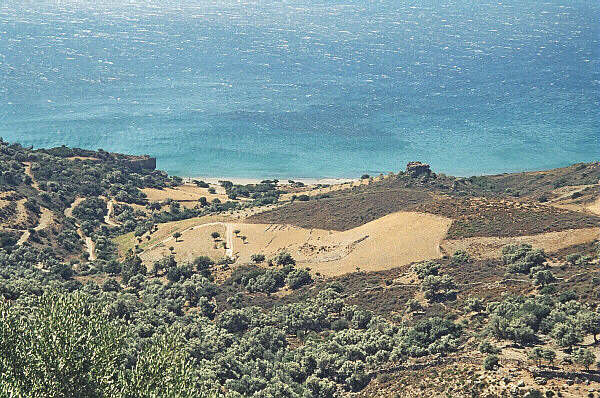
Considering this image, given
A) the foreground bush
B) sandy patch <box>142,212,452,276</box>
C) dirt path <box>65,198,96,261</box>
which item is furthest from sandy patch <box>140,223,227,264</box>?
the foreground bush

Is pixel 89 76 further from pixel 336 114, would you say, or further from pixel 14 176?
pixel 14 176

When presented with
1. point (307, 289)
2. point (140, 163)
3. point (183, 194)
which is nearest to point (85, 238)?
point (183, 194)

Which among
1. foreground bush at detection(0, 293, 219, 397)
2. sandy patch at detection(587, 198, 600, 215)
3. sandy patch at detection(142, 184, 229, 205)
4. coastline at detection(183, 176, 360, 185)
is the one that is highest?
coastline at detection(183, 176, 360, 185)

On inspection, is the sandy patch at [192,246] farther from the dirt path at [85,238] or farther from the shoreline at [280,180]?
the shoreline at [280,180]

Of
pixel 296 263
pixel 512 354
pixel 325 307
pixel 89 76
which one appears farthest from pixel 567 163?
pixel 89 76

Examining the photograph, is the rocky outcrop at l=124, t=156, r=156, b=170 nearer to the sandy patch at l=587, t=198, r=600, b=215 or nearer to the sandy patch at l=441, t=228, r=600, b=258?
the sandy patch at l=441, t=228, r=600, b=258

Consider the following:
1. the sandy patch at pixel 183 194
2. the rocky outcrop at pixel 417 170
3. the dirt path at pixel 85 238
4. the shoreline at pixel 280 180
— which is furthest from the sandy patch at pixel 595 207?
the shoreline at pixel 280 180
